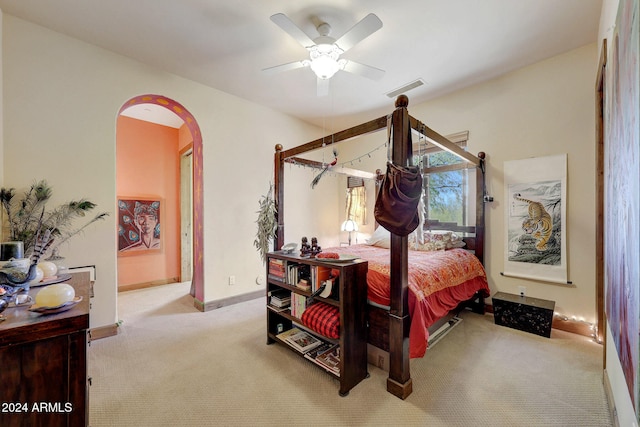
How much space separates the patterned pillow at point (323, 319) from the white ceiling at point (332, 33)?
2.49 meters

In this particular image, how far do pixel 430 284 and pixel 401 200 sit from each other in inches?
38.8

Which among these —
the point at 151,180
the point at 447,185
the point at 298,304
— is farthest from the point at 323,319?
the point at 151,180

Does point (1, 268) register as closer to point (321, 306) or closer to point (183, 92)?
point (321, 306)

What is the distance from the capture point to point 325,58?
220cm

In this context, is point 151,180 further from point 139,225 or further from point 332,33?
point 332,33

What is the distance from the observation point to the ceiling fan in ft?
6.05

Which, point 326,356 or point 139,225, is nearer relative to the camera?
point 326,356

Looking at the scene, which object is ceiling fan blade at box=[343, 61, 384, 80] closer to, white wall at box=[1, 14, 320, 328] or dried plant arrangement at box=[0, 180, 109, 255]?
white wall at box=[1, 14, 320, 328]

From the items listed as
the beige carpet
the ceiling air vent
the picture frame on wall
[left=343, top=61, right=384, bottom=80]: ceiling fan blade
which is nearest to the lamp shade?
the ceiling air vent

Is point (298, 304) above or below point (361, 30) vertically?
below

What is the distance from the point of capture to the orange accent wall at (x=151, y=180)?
4.36 m

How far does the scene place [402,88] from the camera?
11.6ft

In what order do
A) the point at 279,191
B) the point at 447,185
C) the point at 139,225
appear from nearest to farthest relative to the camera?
the point at 279,191
the point at 447,185
the point at 139,225

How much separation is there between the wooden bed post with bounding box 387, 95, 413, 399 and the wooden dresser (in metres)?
1.71
